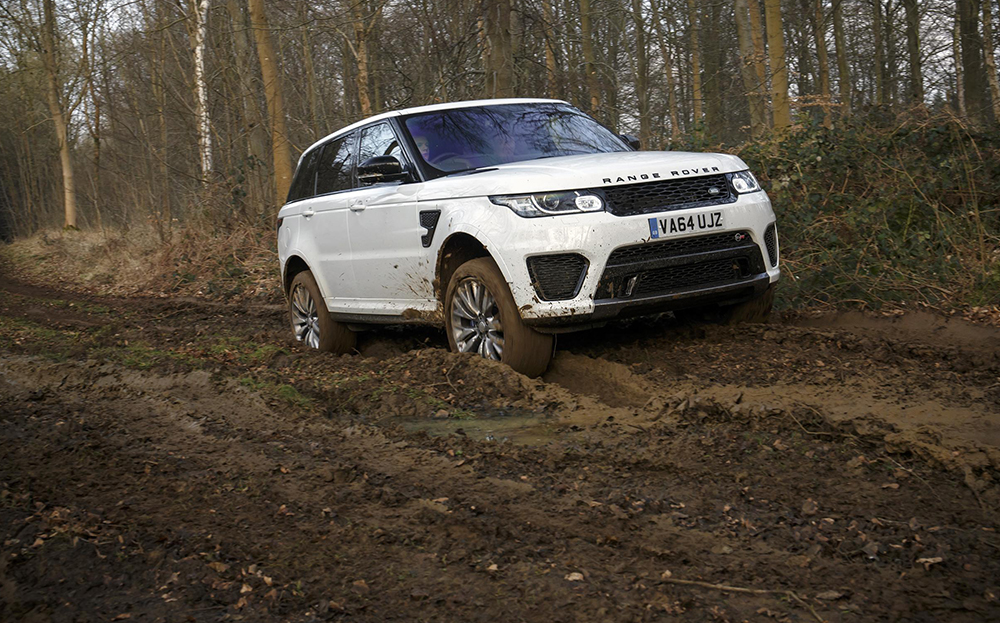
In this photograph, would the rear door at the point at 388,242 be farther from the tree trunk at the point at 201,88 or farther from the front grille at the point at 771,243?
the tree trunk at the point at 201,88

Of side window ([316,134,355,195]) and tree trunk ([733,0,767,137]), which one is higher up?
tree trunk ([733,0,767,137])

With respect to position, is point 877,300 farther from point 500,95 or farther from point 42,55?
point 42,55

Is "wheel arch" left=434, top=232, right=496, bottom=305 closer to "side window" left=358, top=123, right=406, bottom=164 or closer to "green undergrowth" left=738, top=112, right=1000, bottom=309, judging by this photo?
"side window" left=358, top=123, right=406, bottom=164

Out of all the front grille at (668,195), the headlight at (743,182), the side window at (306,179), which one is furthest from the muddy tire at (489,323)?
the side window at (306,179)

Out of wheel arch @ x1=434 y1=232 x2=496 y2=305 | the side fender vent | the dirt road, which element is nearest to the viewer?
the dirt road

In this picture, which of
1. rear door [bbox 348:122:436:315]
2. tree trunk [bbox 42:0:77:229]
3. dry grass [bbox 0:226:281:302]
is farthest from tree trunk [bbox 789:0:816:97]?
tree trunk [bbox 42:0:77:229]

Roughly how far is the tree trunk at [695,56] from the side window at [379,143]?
1633 centimetres

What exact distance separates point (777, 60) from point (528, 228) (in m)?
9.89

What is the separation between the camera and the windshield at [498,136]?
6.43 metres

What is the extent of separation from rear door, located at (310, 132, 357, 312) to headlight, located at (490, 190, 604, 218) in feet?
7.16

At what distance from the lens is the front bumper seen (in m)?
5.30

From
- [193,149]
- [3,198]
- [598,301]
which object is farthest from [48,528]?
[3,198]

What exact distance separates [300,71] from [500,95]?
1773 centimetres

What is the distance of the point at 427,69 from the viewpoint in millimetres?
18219
